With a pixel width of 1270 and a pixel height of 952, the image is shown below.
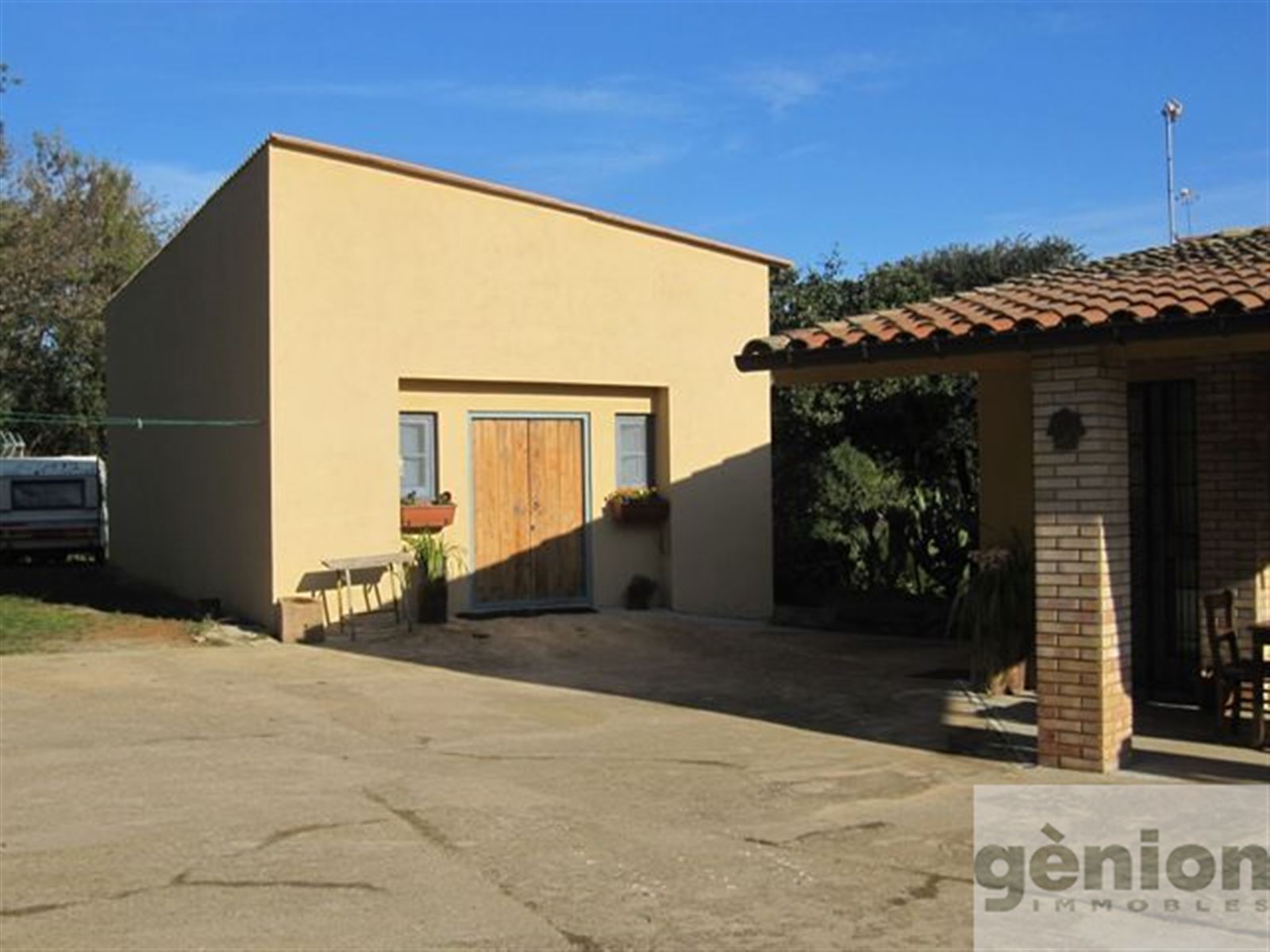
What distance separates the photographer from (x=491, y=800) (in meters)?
6.64

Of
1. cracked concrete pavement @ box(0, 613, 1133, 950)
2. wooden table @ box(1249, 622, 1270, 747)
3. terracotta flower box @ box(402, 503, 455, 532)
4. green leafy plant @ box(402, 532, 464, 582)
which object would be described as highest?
terracotta flower box @ box(402, 503, 455, 532)

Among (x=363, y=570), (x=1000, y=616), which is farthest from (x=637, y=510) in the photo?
(x=1000, y=616)

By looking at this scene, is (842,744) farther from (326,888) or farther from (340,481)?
(340,481)

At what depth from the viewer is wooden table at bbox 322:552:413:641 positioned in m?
13.1

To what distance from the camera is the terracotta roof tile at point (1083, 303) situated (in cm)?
672

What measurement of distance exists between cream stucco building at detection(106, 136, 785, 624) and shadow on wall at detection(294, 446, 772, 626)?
29 mm

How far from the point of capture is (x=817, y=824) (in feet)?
20.3

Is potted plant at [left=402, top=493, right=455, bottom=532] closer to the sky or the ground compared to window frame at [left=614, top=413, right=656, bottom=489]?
closer to the ground

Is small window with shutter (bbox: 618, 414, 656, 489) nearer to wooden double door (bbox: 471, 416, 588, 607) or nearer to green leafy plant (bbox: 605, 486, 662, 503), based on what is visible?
green leafy plant (bbox: 605, 486, 662, 503)

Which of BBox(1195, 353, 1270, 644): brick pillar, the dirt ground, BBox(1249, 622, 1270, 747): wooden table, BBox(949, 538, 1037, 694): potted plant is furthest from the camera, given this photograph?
the dirt ground

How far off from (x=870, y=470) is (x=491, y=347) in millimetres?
5874

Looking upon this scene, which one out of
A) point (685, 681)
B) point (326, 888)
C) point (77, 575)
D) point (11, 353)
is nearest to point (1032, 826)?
point (326, 888)

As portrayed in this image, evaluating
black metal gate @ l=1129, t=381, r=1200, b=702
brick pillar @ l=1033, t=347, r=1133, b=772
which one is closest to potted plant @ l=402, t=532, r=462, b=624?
black metal gate @ l=1129, t=381, r=1200, b=702

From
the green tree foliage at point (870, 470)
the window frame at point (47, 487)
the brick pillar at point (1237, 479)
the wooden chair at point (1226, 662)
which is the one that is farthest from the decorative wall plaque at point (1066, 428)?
the window frame at point (47, 487)
